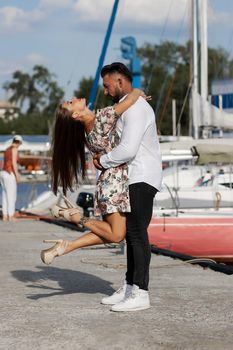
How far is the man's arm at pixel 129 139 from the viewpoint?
7059 mm

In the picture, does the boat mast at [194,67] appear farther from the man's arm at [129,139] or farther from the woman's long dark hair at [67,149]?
the man's arm at [129,139]

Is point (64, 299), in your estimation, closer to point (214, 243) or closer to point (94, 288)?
point (94, 288)

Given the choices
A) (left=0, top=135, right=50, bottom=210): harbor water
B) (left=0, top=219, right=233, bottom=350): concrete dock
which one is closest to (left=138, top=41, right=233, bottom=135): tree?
(left=0, top=135, right=50, bottom=210): harbor water

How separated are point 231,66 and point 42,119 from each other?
104 meters

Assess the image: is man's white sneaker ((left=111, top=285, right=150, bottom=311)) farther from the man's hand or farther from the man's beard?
the man's beard

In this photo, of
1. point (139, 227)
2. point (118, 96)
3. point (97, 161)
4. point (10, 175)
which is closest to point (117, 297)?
point (139, 227)

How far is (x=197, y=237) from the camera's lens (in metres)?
15.3

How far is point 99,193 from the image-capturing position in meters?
7.34

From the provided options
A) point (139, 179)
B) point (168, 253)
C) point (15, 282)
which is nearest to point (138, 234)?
point (139, 179)

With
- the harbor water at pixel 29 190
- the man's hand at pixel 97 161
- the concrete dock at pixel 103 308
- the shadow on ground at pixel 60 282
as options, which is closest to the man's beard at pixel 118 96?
the man's hand at pixel 97 161

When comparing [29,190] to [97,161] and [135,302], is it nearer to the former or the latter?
[97,161]

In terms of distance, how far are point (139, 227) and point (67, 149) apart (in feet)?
2.83

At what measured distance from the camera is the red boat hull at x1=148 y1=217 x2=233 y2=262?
15.1 m

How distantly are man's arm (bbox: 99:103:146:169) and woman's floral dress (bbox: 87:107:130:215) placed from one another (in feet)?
0.32
